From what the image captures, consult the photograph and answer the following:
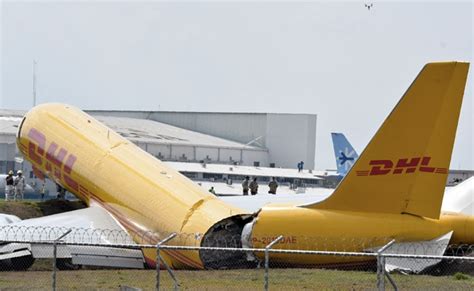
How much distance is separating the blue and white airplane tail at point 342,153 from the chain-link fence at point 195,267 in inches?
1979

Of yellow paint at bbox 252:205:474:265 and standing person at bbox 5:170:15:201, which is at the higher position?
yellow paint at bbox 252:205:474:265

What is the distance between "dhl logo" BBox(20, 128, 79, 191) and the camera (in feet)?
124

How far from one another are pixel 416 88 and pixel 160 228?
8.55 meters

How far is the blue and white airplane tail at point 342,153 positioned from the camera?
272 feet

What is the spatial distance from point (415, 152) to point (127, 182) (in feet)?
34.0

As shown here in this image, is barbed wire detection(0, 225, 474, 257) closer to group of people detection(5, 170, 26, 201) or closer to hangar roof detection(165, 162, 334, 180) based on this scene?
group of people detection(5, 170, 26, 201)

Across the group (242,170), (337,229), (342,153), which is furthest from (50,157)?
(242,170)

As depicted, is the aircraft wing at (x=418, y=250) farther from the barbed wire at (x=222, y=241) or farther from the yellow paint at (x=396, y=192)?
the yellow paint at (x=396, y=192)

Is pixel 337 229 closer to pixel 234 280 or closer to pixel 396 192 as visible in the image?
pixel 396 192

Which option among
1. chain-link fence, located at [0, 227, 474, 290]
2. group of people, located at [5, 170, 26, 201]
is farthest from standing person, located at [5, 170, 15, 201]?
chain-link fence, located at [0, 227, 474, 290]

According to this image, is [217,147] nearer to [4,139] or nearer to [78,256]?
[4,139]

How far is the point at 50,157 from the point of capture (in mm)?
38812

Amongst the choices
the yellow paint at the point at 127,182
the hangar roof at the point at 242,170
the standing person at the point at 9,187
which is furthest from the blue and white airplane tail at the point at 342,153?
the yellow paint at the point at 127,182

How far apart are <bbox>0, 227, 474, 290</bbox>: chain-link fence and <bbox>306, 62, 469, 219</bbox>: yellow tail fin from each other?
3.81 feet
